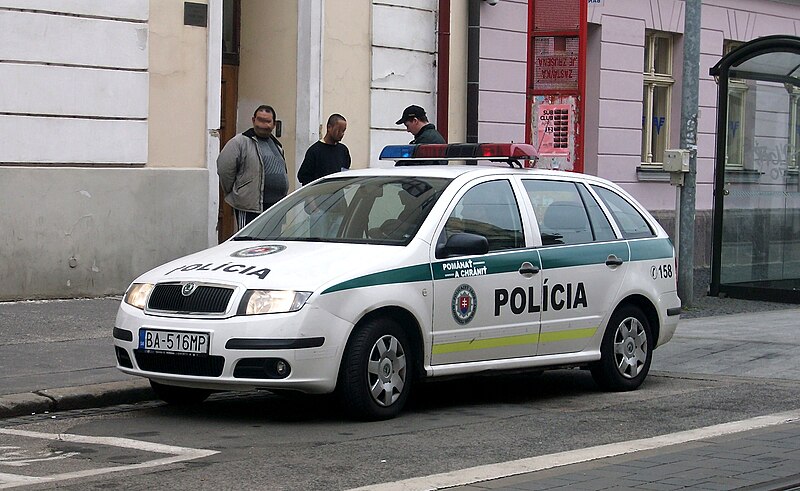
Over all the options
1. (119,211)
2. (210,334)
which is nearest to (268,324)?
(210,334)

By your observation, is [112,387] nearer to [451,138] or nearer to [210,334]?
[210,334]

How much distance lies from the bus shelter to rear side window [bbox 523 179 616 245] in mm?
7724

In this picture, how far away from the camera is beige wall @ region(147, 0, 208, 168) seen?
15039 mm

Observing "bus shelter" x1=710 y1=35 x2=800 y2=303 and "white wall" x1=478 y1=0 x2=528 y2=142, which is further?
"white wall" x1=478 y1=0 x2=528 y2=142

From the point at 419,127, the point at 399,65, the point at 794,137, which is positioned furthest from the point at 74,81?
the point at 794,137

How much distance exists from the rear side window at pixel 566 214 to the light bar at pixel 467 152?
0.74 feet

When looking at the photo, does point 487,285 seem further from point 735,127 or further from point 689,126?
point 735,127

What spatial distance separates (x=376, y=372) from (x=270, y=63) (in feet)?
30.4

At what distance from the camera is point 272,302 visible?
823cm

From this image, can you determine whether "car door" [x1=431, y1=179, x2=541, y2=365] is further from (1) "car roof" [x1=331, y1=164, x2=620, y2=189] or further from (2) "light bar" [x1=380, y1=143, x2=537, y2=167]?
(2) "light bar" [x1=380, y1=143, x2=537, y2=167]

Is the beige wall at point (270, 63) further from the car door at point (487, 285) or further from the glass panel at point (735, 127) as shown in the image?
the car door at point (487, 285)

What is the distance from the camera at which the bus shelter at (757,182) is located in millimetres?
17578

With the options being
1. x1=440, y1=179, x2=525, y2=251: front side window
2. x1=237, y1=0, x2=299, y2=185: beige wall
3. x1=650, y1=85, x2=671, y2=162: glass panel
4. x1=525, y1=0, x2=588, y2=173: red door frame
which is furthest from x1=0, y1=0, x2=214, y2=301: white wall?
x1=650, y1=85, x2=671, y2=162: glass panel

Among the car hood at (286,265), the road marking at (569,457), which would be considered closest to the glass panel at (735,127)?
the road marking at (569,457)
